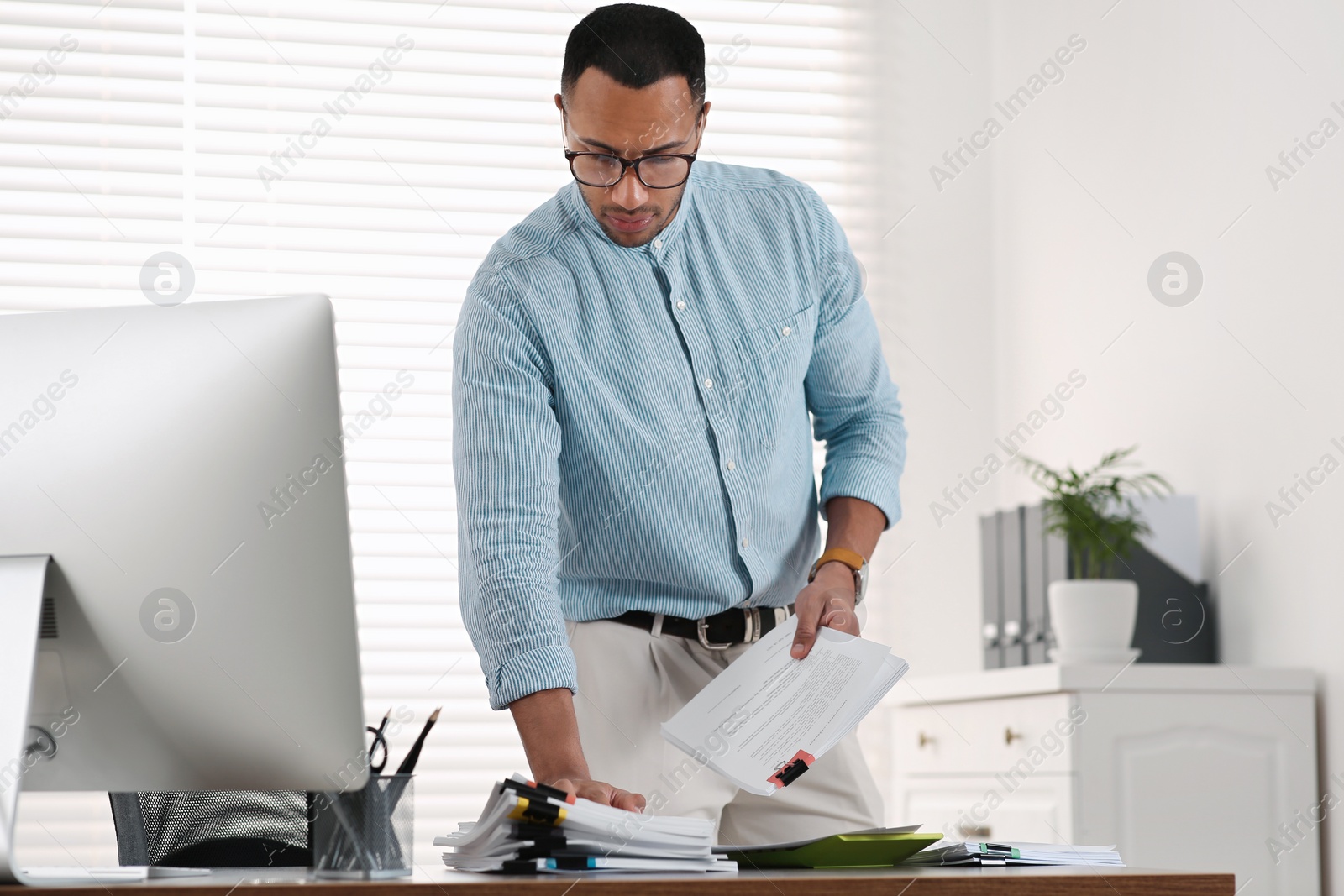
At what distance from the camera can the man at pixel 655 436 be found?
1.36 metres

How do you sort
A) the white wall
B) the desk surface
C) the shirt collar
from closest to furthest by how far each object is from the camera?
1. the desk surface
2. the shirt collar
3. the white wall

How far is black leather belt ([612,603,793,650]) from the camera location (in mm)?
1439

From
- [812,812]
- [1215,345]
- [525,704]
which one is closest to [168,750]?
[525,704]

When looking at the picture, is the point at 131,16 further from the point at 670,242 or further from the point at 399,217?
the point at 670,242

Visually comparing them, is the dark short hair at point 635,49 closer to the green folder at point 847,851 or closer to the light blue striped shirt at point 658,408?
the light blue striped shirt at point 658,408

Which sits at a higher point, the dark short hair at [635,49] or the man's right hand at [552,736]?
the dark short hair at [635,49]

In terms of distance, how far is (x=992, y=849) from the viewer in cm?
99

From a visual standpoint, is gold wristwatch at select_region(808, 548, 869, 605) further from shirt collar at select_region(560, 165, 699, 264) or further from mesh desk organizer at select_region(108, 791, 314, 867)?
mesh desk organizer at select_region(108, 791, 314, 867)

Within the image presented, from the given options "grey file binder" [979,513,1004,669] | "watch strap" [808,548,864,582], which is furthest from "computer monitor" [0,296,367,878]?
"grey file binder" [979,513,1004,669]

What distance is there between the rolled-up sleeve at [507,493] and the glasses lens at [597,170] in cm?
15

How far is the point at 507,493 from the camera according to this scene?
135 centimetres

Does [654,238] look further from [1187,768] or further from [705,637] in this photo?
[1187,768]

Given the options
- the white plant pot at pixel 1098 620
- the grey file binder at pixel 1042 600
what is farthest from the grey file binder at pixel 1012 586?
the white plant pot at pixel 1098 620

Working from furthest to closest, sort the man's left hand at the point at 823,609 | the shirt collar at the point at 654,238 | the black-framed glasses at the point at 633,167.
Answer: the shirt collar at the point at 654,238 < the black-framed glasses at the point at 633,167 < the man's left hand at the point at 823,609
